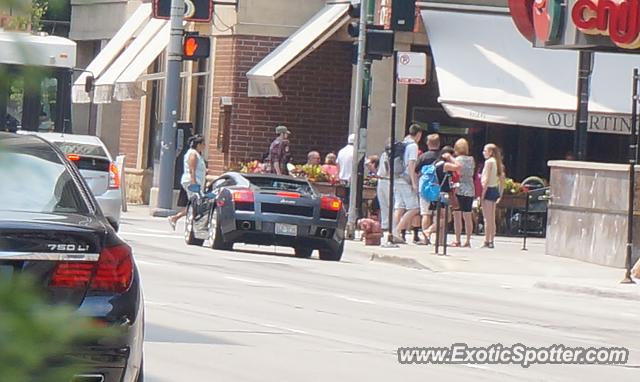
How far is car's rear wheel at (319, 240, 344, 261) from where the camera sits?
21344mm

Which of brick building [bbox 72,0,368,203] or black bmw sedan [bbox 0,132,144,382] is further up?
brick building [bbox 72,0,368,203]

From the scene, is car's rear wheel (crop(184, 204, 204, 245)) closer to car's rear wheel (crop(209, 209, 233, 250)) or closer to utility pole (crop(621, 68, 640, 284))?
car's rear wheel (crop(209, 209, 233, 250))

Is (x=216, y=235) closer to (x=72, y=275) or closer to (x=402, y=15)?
(x=402, y=15)

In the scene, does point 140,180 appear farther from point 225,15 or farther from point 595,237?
point 595,237

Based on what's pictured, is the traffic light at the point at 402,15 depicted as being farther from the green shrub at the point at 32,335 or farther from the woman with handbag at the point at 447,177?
the green shrub at the point at 32,335

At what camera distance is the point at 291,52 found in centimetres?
3134

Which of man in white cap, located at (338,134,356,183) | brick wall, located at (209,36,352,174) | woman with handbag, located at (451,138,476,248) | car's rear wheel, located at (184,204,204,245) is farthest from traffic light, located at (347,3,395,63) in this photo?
brick wall, located at (209,36,352,174)

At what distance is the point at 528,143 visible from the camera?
109 feet

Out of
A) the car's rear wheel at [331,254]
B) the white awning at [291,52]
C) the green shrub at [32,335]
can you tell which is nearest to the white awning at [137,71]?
the white awning at [291,52]

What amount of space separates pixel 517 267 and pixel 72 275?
1655cm

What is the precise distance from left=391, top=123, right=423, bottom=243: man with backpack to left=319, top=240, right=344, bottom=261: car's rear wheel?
3147 millimetres

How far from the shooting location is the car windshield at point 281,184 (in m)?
21.3

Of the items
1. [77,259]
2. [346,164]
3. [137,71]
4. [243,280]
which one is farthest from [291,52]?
[77,259]

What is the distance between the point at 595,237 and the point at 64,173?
55.3 ft
